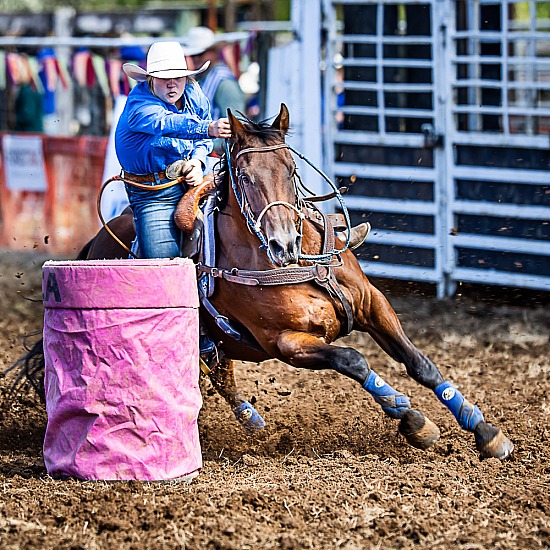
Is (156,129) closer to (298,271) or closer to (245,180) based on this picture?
(245,180)

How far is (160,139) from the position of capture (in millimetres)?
5320

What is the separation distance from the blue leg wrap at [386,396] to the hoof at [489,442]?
39 centimetres

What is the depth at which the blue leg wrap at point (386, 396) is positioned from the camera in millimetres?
4945

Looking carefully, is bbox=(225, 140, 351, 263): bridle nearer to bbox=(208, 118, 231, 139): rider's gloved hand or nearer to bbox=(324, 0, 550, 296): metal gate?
bbox=(208, 118, 231, 139): rider's gloved hand

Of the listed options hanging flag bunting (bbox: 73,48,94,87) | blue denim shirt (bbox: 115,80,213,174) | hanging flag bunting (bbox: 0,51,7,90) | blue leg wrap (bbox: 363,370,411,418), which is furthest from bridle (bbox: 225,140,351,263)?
hanging flag bunting (bbox: 0,51,7,90)

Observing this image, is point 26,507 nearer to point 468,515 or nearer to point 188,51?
point 468,515

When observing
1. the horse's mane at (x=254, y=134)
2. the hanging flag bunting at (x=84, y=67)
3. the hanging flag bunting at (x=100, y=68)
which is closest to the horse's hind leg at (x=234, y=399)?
the horse's mane at (x=254, y=134)

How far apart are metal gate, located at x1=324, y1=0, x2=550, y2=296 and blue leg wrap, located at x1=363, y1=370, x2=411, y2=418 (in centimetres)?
441

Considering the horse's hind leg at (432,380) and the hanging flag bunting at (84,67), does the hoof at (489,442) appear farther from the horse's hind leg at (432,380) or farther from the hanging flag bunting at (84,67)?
the hanging flag bunting at (84,67)

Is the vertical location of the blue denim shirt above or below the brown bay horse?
above

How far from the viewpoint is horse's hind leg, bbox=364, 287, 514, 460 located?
508 centimetres

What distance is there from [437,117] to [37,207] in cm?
591

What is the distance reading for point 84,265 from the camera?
15.3 ft

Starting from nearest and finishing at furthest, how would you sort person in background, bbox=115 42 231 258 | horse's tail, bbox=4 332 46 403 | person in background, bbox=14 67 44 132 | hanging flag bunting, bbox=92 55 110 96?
person in background, bbox=115 42 231 258 < horse's tail, bbox=4 332 46 403 < hanging flag bunting, bbox=92 55 110 96 < person in background, bbox=14 67 44 132
